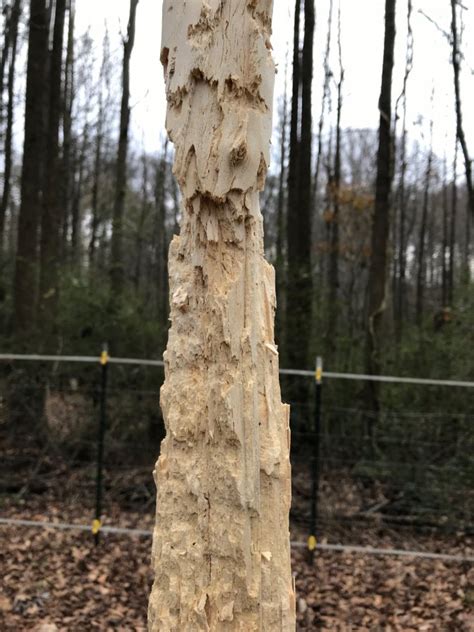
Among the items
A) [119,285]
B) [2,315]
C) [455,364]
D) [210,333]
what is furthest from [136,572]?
[2,315]

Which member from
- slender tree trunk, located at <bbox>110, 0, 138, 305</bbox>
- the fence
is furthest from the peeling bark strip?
slender tree trunk, located at <bbox>110, 0, 138, 305</bbox>

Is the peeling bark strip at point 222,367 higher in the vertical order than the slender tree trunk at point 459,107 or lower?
lower

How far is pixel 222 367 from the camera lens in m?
2.57

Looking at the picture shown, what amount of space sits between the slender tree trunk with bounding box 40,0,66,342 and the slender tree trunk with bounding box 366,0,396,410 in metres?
4.50

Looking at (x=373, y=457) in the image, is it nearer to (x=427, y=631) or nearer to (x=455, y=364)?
(x=455, y=364)

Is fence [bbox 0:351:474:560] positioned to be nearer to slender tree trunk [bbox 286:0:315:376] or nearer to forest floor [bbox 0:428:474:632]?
forest floor [bbox 0:428:474:632]

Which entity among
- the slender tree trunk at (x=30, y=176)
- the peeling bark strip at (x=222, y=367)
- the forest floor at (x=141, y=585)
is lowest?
the forest floor at (x=141, y=585)

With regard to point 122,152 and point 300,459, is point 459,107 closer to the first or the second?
point 122,152

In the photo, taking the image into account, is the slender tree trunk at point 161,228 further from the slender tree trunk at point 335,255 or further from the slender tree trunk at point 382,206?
the slender tree trunk at point 382,206

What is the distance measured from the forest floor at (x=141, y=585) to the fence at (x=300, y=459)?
221 mm

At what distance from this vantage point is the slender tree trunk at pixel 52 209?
8.82m

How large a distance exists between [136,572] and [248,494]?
11.9ft

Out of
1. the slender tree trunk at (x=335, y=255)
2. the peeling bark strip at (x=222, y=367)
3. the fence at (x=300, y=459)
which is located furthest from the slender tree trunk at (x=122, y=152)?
the peeling bark strip at (x=222, y=367)

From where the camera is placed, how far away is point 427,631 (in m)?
4.78
